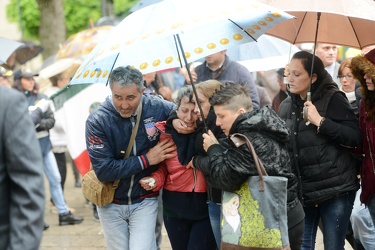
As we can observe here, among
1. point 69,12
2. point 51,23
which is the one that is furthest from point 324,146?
point 69,12

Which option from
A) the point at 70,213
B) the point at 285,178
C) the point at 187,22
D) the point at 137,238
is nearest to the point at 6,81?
the point at 70,213

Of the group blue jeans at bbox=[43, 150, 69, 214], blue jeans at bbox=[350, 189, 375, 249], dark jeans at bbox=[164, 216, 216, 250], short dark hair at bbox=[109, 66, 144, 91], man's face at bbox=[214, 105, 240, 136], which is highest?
short dark hair at bbox=[109, 66, 144, 91]

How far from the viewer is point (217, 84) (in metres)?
5.30

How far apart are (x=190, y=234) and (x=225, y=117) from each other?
3.87ft

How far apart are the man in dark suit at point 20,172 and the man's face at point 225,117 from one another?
6.49ft

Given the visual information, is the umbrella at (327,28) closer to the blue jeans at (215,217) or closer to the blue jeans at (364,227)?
the blue jeans at (364,227)

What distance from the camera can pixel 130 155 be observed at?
17.7ft

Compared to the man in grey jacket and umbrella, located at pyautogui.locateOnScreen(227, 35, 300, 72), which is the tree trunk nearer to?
umbrella, located at pyautogui.locateOnScreen(227, 35, 300, 72)

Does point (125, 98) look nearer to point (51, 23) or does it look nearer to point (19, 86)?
point (19, 86)

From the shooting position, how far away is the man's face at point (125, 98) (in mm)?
5211

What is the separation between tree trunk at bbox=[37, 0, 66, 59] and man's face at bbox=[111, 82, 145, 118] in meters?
13.2

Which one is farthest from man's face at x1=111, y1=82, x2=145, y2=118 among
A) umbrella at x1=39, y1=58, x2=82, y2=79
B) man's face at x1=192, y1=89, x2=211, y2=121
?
umbrella at x1=39, y1=58, x2=82, y2=79

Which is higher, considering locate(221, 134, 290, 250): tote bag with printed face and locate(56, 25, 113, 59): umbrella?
locate(56, 25, 113, 59): umbrella

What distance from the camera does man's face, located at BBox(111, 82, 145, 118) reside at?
5.21 metres
